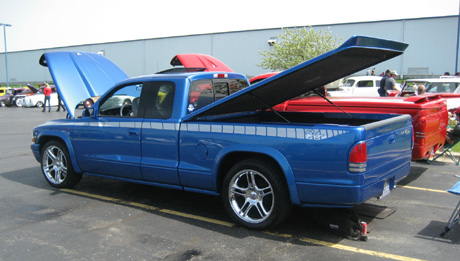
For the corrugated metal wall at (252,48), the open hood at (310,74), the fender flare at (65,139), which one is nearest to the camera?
the open hood at (310,74)

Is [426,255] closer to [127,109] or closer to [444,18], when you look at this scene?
[127,109]

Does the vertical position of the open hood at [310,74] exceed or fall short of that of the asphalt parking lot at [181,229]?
it exceeds it

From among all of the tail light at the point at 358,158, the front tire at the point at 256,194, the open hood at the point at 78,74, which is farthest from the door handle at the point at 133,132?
the tail light at the point at 358,158

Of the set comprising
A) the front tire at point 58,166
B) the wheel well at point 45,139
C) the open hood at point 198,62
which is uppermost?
the open hood at point 198,62

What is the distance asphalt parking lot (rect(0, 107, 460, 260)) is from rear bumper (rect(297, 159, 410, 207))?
456 millimetres

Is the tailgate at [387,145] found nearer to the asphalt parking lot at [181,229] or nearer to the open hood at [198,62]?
the asphalt parking lot at [181,229]

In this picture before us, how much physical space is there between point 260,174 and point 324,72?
4.76 feet

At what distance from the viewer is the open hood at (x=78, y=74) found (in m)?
7.05

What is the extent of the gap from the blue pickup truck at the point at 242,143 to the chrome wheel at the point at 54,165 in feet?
0.05

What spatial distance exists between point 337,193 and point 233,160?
4.38ft

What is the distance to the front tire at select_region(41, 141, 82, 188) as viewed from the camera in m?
6.53

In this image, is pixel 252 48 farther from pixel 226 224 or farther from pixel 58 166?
pixel 226 224

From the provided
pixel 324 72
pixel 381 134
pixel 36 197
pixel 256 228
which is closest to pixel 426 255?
pixel 381 134

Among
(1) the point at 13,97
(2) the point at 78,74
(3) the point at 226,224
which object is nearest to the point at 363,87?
(2) the point at 78,74
